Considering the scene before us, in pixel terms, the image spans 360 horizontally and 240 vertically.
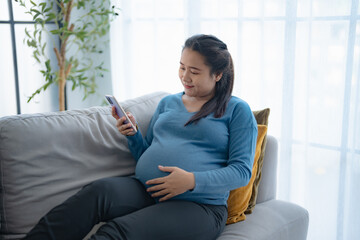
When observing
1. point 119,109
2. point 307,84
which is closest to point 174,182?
point 119,109

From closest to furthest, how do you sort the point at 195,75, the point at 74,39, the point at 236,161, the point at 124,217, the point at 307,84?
1. the point at 124,217
2. the point at 236,161
3. the point at 195,75
4. the point at 307,84
5. the point at 74,39

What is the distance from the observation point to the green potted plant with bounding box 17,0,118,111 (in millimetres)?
2539

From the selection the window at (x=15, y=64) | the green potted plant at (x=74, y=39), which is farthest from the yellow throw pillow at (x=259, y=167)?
the window at (x=15, y=64)

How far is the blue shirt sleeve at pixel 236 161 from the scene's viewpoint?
1.40 metres

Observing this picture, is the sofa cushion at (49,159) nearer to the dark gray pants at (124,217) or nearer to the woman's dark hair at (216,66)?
the dark gray pants at (124,217)

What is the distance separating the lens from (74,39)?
2.58m

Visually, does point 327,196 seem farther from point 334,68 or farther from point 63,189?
point 63,189

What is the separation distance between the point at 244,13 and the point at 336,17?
1.54 feet

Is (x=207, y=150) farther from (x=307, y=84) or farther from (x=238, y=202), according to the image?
(x=307, y=84)

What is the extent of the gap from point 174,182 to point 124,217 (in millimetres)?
200

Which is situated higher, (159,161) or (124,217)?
(159,161)

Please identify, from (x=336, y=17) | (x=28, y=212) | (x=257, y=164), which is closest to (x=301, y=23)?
(x=336, y=17)

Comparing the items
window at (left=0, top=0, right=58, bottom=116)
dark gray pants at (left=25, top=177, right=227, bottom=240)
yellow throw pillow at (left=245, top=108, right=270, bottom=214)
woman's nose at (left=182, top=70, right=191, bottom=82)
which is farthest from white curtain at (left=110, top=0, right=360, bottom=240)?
window at (left=0, top=0, right=58, bottom=116)

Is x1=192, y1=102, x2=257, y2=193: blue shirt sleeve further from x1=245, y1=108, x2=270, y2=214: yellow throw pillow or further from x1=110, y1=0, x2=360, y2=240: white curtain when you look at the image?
x1=110, y1=0, x2=360, y2=240: white curtain
